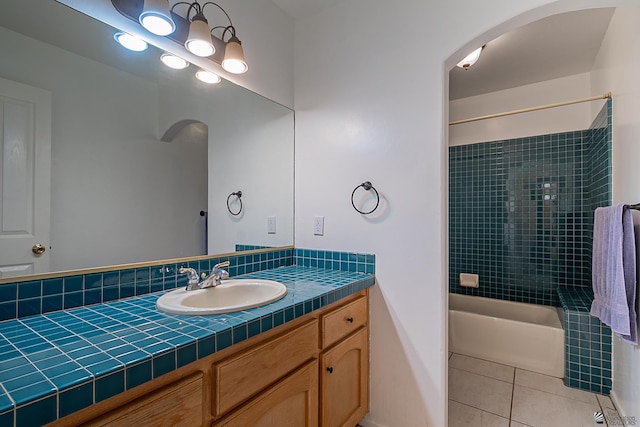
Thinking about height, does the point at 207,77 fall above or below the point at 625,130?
above

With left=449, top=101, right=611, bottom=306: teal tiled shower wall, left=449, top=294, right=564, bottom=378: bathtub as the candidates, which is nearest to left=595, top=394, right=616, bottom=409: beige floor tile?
left=449, top=294, right=564, bottom=378: bathtub

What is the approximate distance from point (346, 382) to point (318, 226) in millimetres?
862

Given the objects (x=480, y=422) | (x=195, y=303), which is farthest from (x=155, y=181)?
(x=480, y=422)

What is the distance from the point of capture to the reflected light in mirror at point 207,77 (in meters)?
1.54

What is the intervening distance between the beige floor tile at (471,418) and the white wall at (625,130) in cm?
63

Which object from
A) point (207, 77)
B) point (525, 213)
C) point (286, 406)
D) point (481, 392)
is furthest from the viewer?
point (525, 213)

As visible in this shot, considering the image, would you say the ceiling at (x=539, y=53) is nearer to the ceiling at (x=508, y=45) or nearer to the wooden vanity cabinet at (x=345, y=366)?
the ceiling at (x=508, y=45)

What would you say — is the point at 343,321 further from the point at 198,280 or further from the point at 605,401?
the point at 605,401

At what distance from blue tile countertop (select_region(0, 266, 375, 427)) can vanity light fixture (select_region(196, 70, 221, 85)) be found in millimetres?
1074

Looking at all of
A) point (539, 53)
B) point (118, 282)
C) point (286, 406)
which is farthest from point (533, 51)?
point (118, 282)

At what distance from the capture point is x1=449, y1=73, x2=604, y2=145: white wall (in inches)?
104

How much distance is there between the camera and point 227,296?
55.6 inches

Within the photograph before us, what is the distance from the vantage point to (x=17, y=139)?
3.34 feet

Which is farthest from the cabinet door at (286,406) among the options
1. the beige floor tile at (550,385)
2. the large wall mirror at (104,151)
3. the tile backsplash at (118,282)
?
the beige floor tile at (550,385)
